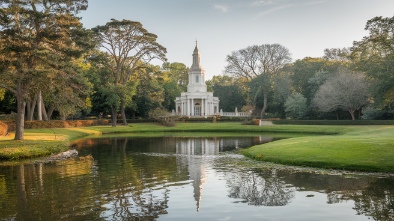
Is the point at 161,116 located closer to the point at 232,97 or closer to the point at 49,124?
the point at 49,124

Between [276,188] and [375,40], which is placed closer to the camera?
[276,188]

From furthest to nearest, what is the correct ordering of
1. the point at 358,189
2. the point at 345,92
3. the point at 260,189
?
1. the point at 345,92
2. the point at 260,189
3. the point at 358,189

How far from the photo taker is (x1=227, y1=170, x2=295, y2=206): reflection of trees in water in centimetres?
1246

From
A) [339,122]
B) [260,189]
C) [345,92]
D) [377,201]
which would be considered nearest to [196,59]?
[345,92]

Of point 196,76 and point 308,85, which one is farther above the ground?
point 196,76

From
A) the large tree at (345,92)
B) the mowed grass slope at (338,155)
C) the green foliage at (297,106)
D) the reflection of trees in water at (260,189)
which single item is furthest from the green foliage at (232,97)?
the reflection of trees in water at (260,189)

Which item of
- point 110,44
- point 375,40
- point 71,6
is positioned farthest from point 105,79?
point 375,40

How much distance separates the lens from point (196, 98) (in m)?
85.2

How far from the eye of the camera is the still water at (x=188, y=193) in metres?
10.8

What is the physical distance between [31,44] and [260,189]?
2212 cm

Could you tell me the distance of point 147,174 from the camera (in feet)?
57.0

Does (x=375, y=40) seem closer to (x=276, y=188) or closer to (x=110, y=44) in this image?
(x=276, y=188)

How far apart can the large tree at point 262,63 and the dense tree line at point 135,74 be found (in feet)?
0.68

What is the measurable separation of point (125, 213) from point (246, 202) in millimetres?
3892
